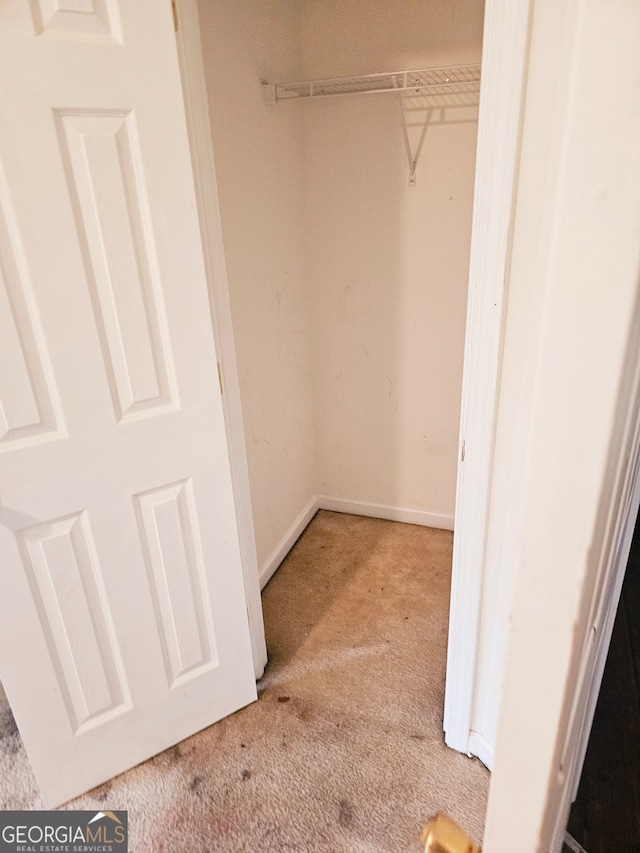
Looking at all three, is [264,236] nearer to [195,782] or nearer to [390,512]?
[390,512]

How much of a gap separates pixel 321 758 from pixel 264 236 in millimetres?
1781

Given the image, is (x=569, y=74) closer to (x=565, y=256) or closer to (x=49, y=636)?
(x=565, y=256)

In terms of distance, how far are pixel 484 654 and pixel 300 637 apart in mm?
799

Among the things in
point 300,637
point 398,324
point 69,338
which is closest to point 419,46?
point 398,324

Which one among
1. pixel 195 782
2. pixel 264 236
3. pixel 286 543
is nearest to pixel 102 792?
pixel 195 782

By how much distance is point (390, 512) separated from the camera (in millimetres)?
2715

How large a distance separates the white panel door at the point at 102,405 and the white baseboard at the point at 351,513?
857mm

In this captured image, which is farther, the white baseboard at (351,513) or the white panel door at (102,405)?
the white baseboard at (351,513)

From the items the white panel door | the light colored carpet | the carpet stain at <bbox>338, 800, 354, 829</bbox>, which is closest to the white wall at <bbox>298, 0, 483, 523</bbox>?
the light colored carpet

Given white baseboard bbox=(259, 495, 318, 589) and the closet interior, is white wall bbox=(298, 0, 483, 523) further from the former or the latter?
white baseboard bbox=(259, 495, 318, 589)

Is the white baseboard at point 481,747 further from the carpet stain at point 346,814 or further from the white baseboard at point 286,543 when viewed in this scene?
the white baseboard at point 286,543

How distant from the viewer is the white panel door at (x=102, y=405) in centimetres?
105

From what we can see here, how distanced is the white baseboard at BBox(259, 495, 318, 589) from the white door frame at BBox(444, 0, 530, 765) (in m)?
0.96

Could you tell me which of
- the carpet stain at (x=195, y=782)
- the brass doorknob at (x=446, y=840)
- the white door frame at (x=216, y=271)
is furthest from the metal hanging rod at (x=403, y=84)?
the carpet stain at (x=195, y=782)
